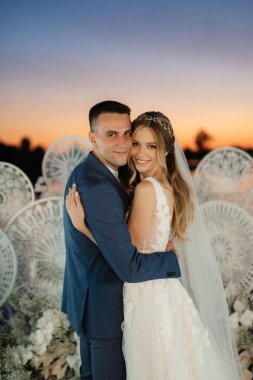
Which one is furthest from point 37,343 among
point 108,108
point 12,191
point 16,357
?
point 108,108

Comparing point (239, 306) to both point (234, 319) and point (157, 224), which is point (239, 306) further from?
point (157, 224)

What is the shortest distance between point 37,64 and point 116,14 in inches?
24.2

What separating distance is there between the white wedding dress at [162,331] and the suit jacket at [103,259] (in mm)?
81

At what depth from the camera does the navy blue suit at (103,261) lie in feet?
7.09

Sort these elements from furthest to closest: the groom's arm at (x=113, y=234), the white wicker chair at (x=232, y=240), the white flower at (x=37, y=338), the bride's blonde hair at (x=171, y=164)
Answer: the white wicker chair at (x=232, y=240) → the white flower at (x=37, y=338) → the bride's blonde hair at (x=171, y=164) → the groom's arm at (x=113, y=234)

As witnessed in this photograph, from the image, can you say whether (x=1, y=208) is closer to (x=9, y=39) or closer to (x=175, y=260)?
(x=9, y=39)

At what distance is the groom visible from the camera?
2168 millimetres

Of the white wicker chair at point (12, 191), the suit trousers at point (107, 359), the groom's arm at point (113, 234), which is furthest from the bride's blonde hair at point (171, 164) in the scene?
the white wicker chair at point (12, 191)

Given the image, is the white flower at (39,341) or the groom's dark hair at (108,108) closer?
the groom's dark hair at (108,108)

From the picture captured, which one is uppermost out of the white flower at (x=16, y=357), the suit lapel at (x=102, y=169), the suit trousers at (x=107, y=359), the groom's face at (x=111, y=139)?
the groom's face at (x=111, y=139)

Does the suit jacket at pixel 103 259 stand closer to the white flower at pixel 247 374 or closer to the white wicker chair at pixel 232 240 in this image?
the white wicker chair at pixel 232 240

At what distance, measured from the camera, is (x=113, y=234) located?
2.14 metres

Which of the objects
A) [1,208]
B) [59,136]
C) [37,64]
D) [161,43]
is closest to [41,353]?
[1,208]

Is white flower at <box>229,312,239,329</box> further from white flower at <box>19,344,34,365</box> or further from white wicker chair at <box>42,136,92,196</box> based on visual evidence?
white wicker chair at <box>42,136,92,196</box>
